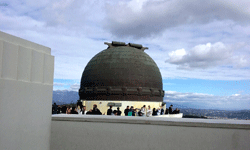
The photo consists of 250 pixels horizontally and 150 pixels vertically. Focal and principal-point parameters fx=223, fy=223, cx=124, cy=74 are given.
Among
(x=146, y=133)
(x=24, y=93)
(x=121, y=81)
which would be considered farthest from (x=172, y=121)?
(x=121, y=81)

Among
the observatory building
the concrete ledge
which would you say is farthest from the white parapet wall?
the observatory building

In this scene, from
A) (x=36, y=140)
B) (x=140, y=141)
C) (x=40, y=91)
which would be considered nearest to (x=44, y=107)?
(x=40, y=91)

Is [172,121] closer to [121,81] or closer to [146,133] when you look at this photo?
[146,133]

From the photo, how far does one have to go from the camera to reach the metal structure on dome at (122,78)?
69.8 ft

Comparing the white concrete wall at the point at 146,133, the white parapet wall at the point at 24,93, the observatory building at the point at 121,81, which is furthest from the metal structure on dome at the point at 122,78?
the white parapet wall at the point at 24,93

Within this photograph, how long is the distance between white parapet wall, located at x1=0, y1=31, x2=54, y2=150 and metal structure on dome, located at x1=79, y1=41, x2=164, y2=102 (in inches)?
694

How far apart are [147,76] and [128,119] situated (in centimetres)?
1765

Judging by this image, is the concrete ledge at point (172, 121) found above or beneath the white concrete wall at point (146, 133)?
above

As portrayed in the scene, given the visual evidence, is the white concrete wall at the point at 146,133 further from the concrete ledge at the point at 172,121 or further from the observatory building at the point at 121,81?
the observatory building at the point at 121,81

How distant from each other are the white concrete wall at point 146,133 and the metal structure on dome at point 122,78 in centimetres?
1620

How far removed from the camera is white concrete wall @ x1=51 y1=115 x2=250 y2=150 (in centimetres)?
417

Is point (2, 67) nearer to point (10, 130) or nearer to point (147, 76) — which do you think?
point (10, 130)

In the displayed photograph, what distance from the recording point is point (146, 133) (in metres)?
4.51

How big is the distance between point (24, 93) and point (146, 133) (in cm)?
250
